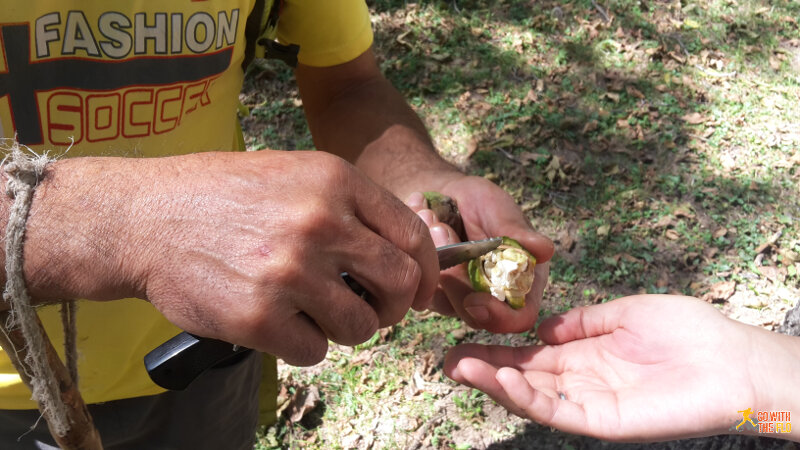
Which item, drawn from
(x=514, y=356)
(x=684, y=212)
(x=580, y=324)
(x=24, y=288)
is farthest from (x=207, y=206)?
(x=684, y=212)

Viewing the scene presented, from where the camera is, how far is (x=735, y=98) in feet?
15.5

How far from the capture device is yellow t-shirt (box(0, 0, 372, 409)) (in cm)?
156

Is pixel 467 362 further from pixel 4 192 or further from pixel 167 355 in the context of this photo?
pixel 4 192

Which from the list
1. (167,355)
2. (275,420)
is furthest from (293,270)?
(275,420)

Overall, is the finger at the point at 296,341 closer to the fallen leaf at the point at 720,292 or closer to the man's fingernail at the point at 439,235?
the man's fingernail at the point at 439,235

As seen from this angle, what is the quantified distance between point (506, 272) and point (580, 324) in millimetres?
406

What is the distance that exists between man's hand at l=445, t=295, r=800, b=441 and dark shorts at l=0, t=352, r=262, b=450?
3.12 feet

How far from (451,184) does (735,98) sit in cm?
344

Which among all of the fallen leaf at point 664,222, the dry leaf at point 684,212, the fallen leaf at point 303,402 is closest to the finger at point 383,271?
the fallen leaf at point 303,402

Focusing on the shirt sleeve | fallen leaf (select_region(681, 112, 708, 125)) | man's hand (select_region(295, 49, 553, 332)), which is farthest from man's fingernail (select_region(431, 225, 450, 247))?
fallen leaf (select_region(681, 112, 708, 125))

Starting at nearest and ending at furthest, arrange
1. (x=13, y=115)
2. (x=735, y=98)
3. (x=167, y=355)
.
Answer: (x=167, y=355) → (x=13, y=115) → (x=735, y=98)

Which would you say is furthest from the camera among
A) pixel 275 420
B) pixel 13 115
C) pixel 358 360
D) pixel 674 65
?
pixel 674 65

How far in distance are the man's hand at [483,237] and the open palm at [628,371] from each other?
0.37 feet

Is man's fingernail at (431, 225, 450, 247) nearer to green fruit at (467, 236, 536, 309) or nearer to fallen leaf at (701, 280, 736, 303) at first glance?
green fruit at (467, 236, 536, 309)
